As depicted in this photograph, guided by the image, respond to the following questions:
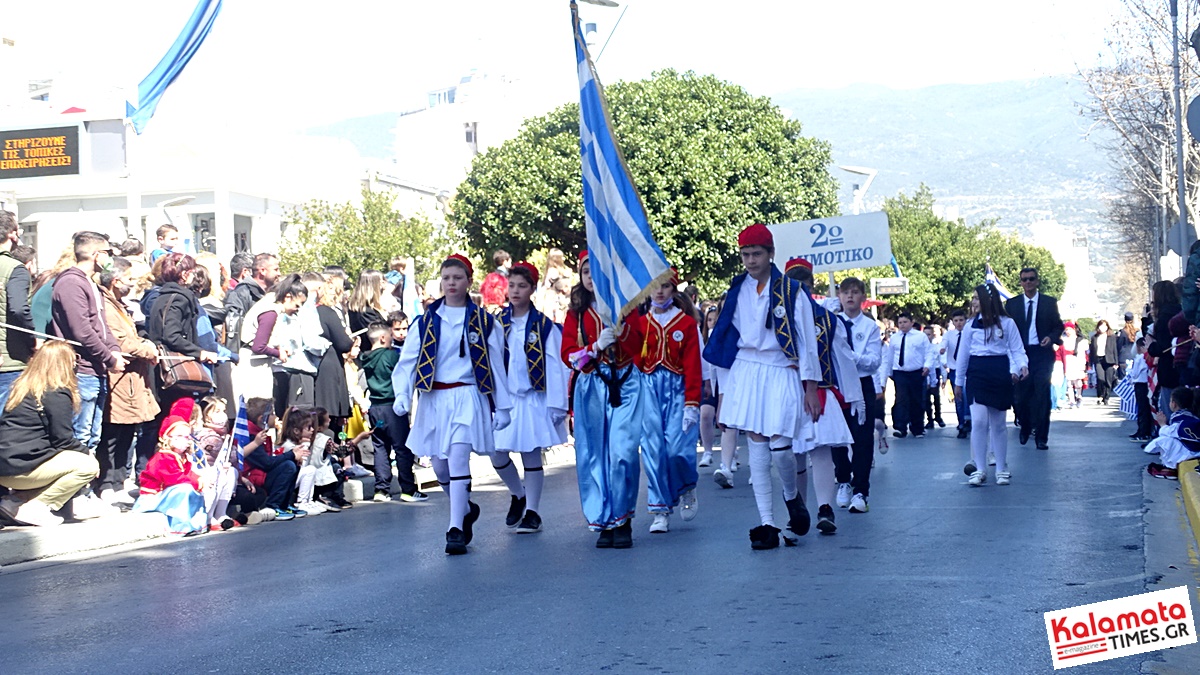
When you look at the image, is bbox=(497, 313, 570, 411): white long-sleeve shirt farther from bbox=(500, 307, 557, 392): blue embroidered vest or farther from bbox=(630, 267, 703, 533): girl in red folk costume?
bbox=(630, 267, 703, 533): girl in red folk costume

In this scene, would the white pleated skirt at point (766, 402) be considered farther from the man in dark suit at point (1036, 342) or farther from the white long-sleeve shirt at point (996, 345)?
the man in dark suit at point (1036, 342)

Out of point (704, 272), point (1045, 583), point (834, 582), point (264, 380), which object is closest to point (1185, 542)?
point (1045, 583)

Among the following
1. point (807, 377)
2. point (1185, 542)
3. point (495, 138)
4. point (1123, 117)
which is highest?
point (495, 138)

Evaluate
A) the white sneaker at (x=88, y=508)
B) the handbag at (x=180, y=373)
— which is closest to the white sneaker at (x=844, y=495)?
the handbag at (x=180, y=373)

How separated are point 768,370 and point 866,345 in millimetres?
3390

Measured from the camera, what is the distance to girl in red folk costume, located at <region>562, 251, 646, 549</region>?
32.9ft

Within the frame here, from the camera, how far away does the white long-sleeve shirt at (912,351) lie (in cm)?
2255

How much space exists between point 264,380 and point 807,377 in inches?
263

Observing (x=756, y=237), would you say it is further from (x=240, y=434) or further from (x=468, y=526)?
(x=240, y=434)

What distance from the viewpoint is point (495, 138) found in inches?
4318

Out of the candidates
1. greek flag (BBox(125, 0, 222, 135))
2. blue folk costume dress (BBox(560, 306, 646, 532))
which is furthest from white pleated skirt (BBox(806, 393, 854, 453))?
greek flag (BBox(125, 0, 222, 135))

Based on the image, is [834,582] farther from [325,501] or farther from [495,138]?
[495,138]

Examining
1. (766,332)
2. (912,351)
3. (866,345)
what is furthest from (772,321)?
(912,351)

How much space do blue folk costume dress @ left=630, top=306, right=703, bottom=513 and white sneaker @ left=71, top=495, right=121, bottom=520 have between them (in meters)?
4.37
